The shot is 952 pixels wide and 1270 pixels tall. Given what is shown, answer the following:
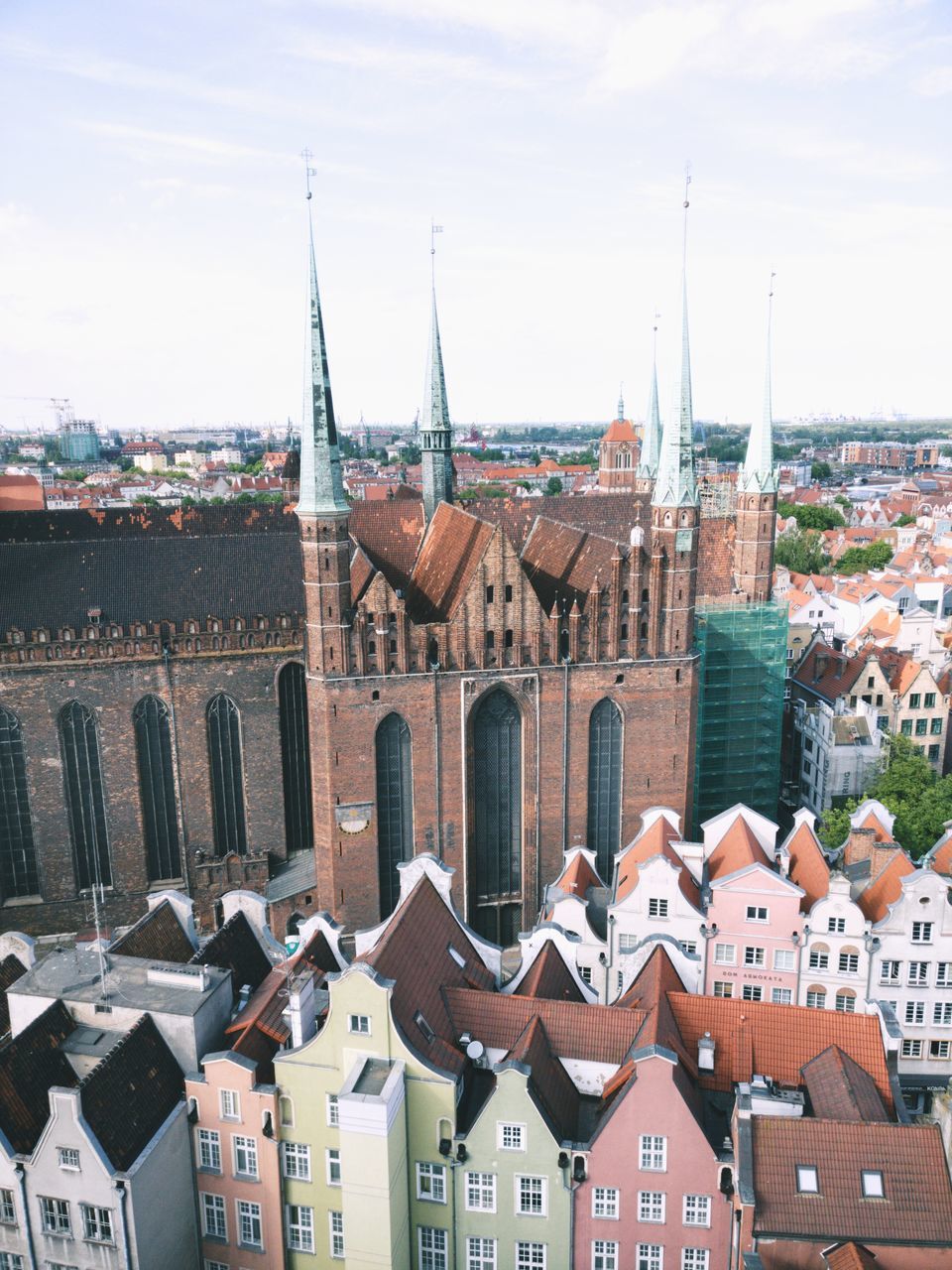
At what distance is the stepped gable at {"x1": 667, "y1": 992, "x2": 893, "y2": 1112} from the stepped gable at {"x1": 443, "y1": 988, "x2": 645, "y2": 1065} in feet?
8.24

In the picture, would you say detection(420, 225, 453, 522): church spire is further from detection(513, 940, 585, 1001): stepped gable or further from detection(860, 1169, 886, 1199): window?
detection(860, 1169, 886, 1199): window

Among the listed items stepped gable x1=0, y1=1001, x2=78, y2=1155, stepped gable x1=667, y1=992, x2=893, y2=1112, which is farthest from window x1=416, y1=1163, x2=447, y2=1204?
stepped gable x1=0, y1=1001, x2=78, y2=1155

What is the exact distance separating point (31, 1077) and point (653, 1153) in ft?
56.9

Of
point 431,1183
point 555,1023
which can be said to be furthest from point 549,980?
point 431,1183

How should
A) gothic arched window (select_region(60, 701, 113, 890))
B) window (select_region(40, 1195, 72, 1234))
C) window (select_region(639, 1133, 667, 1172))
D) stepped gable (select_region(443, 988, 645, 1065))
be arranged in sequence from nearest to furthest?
window (select_region(40, 1195, 72, 1234))
window (select_region(639, 1133, 667, 1172))
stepped gable (select_region(443, 988, 645, 1065))
gothic arched window (select_region(60, 701, 113, 890))

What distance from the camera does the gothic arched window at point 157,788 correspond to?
162 ft

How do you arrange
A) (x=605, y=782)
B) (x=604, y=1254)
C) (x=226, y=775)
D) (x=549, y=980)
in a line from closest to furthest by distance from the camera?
A: (x=604, y=1254) → (x=549, y=980) → (x=605, y=782) → (x=226, y=775)

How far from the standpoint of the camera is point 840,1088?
1155 inches

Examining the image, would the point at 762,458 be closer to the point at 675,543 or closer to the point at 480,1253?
the point at 675,543

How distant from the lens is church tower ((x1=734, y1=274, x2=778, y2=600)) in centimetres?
6538

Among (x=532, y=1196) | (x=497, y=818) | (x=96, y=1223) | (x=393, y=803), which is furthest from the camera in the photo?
(x=497, y=818)

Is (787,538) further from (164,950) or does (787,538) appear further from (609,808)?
(164,950)

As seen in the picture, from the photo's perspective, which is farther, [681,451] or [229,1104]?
[681,451]

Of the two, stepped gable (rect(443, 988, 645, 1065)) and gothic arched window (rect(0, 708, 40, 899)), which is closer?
stepped gable (rect(443, 988, 645, 1065))
